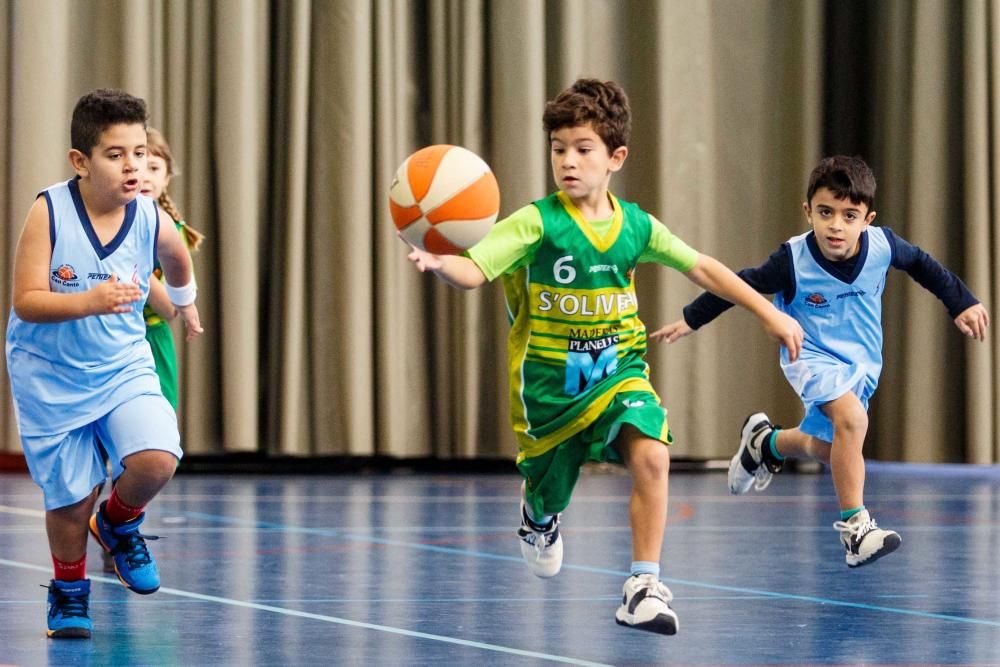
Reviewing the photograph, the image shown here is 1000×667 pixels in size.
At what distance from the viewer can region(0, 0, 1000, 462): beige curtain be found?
265 inches

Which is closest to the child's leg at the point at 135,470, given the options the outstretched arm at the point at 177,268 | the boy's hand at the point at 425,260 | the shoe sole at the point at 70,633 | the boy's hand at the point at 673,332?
the shoe sole at the point at 70,633

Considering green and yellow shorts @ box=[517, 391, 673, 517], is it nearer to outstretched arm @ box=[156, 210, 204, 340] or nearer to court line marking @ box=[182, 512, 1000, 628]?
court line marking @ box=[182, 512, 1000, 628]

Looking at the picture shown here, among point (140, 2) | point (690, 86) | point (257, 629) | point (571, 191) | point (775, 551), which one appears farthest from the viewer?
point (690, 86)

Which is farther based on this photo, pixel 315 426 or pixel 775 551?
pixel 315 426

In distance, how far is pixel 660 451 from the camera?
3268 mm

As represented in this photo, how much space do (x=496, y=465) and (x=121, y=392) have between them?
4115mm

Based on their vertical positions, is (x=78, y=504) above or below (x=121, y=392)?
below

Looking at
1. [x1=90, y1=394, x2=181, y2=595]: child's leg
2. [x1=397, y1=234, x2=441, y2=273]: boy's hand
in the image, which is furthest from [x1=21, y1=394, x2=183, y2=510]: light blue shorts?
[x1=397, y1=234, x2=441, y2=273]: boy's hand

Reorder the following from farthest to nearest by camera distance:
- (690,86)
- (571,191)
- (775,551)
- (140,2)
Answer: (690,86) < (140,2) < (775,551) < (571,191)

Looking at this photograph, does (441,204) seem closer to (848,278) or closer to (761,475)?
(848,278)

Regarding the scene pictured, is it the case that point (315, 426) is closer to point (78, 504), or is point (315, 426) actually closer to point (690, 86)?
point (690, 86)

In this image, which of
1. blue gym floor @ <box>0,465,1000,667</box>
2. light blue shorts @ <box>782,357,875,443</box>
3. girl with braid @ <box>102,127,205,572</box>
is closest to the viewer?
blue gym floor @ <box>0,465,1000,667</box>

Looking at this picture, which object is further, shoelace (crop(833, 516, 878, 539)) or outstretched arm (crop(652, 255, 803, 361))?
shoelace (crop(833, 516, 878, 539))

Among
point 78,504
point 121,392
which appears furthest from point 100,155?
point 78,504
